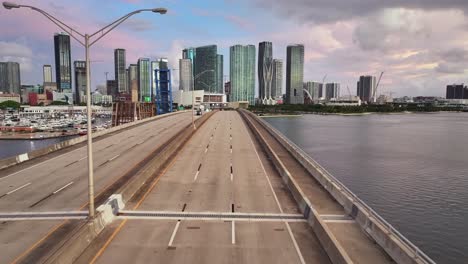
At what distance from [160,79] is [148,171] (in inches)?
5040

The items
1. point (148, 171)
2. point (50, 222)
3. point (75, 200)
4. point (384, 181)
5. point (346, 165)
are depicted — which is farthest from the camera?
point (346, 165)

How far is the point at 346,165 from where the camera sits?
199ft

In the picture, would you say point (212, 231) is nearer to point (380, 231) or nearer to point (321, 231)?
point (321, 231)

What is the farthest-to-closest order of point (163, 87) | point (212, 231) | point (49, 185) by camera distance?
point (163, 87)
point (49, 185)
point (212, 231)

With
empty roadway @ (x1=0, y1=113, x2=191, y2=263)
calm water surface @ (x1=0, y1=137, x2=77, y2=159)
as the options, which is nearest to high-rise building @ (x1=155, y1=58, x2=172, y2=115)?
calm water surface @ (x1=0, y1=137, x2=77, y2=159)

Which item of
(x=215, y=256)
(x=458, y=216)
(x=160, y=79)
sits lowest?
(x=458, y=216)

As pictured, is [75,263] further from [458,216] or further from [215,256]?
[458,216]

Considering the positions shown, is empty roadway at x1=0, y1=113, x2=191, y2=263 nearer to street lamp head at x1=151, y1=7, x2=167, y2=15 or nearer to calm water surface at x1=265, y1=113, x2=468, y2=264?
street lamp head at x1=151, y1=7, x2=167, y2=15

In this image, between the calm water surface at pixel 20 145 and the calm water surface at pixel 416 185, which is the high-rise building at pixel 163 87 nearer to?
the calm water surface at pixel 20 145

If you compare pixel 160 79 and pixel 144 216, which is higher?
pixel 160 79

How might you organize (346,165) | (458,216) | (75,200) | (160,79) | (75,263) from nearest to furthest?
1. (75,263)
2. (75,200)
3. (458,216)
4. (346,165)
5. (160,79)

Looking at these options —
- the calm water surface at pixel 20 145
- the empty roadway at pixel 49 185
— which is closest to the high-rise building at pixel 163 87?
the calm water surface at pixel 20 145

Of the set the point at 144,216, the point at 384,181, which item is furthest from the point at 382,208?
the point at 144,216

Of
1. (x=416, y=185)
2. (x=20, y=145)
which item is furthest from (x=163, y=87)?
(x=416, y=185)
